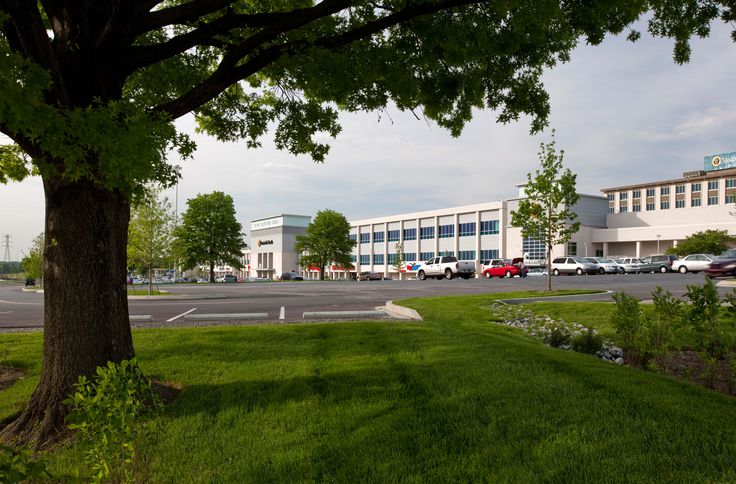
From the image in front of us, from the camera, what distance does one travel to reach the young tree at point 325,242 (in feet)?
242

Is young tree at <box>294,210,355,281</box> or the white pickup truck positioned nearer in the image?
the white pickup truck

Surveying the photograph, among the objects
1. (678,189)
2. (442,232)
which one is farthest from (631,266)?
(678,189)

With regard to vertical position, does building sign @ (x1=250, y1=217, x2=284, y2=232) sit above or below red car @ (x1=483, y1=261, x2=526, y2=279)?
above

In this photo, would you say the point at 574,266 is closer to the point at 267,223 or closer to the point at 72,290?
the point at 72,290

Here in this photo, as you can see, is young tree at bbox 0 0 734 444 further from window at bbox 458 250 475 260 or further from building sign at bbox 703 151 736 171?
building sign at bbox 703 151 736 171

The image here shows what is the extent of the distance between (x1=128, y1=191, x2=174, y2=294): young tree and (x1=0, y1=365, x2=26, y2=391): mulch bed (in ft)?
73.9

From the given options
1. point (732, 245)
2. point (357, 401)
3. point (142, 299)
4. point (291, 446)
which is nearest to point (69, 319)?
point (291, 446)

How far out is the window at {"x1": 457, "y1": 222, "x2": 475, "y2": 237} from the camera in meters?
81.9

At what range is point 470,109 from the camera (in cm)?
794

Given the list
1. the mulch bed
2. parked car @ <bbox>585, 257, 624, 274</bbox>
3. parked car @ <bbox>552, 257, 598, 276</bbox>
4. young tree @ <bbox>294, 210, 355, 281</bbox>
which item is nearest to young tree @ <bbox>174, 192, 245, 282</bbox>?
young tree @ <bbox>294, 210, 355, 281</bbox>

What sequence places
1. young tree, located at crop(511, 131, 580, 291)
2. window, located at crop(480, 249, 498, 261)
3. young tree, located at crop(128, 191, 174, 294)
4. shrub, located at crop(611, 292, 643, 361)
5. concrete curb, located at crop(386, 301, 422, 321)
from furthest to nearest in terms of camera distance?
window, located at crop(480, 249, 498, 261) → young tree, located at crop(128, 191, 174, 294) → young tree, located at crop(511, 131, 580, 291) → concrete curb, located at crop(386, 301, 422, 321) → shrub, located at crop(611, 292, 643, 361)

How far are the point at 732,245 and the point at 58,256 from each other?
81215 mm

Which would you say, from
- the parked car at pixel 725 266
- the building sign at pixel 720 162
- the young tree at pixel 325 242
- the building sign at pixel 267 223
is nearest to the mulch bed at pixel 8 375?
the parked car at pixel 725 266

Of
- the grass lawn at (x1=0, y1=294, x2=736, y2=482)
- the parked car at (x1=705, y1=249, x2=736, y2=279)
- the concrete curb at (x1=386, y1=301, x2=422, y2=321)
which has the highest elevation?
the parked car at (x1=705, y1=249, x2=736, y2=279)
